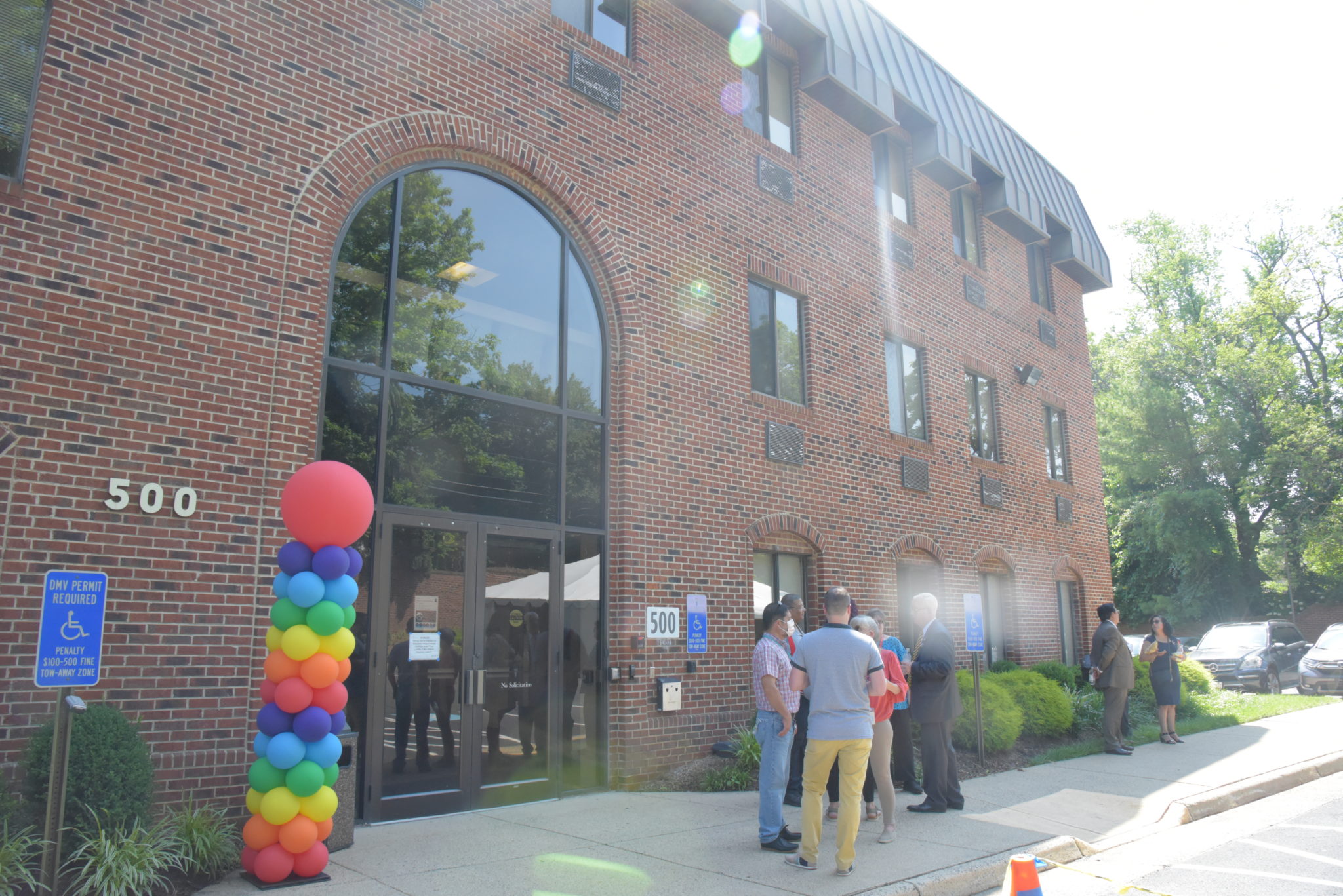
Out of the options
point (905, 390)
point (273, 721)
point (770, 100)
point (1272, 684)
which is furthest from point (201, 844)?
point (1272, 684)

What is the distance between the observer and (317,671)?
18.7 ft

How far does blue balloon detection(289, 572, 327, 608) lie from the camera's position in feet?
18.8

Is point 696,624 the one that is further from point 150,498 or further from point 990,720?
point 150,498

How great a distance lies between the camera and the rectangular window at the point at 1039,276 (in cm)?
1970

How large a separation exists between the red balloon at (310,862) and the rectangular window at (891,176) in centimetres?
1240

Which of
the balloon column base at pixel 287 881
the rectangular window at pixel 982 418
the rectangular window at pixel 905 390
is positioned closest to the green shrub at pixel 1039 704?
the rectangular window at pixel 905 390

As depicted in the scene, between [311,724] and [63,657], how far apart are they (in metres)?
1.42

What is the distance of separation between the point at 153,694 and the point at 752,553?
22.0 ft

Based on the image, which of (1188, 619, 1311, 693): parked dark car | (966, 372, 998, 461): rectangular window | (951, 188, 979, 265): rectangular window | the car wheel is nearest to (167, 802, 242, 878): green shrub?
(966, 372, 998, 461): rectangular window

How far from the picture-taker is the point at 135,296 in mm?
6465

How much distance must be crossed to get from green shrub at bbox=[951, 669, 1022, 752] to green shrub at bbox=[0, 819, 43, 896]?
8.96m

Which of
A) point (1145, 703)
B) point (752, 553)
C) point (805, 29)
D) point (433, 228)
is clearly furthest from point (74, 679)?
point (1145, 703)

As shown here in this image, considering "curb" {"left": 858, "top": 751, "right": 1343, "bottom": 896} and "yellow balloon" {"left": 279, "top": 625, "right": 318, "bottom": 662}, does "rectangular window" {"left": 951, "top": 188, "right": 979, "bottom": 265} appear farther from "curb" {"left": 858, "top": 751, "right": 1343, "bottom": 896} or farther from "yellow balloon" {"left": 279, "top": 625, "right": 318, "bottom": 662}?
"yellow balloon" {"left": 279, "top": 625, "right": 318, "bottom": 662}

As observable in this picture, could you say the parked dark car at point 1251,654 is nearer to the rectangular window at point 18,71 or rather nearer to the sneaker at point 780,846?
the sneaker at point 780,846
